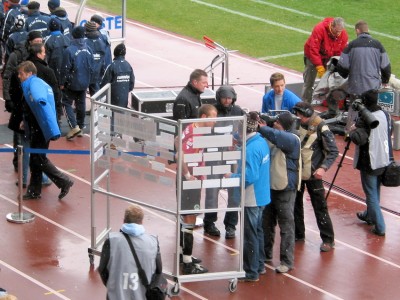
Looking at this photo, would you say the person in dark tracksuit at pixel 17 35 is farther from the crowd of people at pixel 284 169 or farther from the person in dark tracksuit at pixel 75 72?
the crowd of people at pixel 284 169

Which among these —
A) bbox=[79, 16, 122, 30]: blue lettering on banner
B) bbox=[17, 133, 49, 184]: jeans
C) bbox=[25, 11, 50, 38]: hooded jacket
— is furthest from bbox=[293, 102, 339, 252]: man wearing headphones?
bbox=[79, 16, 122, 30]: blue lettering on banner

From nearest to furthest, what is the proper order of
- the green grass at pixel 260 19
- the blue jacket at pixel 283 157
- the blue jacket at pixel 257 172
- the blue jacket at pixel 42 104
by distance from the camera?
the blue jacket at pixel 257 172 → the blue jacket at pixel 283 157 → the blue jacket at pixel 42 104 → the green grass at pixel 260 19

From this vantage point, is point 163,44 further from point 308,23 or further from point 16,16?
point 16,16

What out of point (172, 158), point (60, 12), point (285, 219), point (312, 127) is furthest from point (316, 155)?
point (60, 12)

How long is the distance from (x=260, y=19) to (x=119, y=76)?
41.3ft

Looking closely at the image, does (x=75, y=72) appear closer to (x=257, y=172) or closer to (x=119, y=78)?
(x=119, y=78)

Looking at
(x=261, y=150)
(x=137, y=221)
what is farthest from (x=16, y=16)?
(x=137, y=221)

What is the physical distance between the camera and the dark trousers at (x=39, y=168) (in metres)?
13.7

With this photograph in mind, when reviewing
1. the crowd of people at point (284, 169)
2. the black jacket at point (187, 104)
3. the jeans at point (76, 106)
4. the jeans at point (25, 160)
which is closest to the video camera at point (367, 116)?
the crowd of people at point (284, 169)

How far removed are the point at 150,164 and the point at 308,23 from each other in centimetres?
1715

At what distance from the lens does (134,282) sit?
939 centimetres

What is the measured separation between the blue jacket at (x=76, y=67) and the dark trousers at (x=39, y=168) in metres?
2.85

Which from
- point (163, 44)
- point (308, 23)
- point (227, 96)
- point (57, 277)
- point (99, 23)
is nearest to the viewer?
point (57, 277)

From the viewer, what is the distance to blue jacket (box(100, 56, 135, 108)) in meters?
16.2
